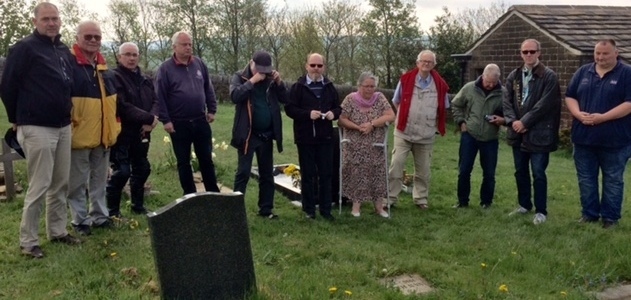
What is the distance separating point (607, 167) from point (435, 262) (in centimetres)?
254

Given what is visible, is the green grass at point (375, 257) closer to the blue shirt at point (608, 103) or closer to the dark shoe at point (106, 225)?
the dark shoe at point (106, 225)

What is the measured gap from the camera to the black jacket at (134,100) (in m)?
6.04

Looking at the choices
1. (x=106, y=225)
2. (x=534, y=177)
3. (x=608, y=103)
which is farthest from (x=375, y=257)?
(x=608, y=103)

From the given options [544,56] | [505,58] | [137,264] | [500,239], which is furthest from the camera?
[505,58]

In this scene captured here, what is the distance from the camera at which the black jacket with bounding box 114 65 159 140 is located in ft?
19.8

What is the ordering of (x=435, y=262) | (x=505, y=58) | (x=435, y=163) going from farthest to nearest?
(x=505, y=58)
(x=435, y=163)
(x=435, y=262)

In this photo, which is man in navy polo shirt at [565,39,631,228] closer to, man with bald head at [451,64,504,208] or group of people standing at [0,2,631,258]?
group of people standing at [0,2,631,258]

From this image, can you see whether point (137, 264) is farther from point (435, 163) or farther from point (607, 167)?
point (435, 163)

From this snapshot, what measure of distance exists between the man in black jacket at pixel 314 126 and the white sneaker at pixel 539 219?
2313 millimetres

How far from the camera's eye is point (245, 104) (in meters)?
6.44

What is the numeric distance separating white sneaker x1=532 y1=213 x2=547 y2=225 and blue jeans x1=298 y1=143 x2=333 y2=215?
2.35m

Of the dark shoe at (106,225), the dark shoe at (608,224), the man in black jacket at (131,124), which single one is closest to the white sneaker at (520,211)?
the dark shoe at (608,224)

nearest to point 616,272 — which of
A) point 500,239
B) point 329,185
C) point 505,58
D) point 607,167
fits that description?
point 500,239

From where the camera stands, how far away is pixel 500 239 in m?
6.16
